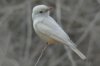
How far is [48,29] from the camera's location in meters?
1.79

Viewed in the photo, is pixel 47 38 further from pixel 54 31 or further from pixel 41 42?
pixel 41 42

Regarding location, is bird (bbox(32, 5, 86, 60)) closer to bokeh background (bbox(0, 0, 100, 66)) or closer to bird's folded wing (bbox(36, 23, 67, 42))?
bird's folded wing (bbox(36, 23, 67, 42))

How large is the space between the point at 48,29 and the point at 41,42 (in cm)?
316

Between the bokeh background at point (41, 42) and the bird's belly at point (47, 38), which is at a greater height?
the bird's belly at point (47, 38)

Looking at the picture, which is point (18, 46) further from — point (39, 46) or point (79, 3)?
point (79, 3)

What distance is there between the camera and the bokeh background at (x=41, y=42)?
4.59 meters

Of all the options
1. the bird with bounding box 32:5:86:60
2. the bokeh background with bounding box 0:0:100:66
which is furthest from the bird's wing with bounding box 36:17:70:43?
the bokeh background with bounding box 0:0:100:66

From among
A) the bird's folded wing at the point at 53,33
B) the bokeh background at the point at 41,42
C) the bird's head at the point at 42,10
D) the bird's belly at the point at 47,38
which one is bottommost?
the bokeh background at the point at 41,42

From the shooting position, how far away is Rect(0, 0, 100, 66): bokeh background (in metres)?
4.59

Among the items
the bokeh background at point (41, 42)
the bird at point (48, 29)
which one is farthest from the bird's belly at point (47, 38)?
the bokeh background at point (41, 42)

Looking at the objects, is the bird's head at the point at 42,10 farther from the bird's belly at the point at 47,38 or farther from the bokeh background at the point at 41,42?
the bokeh background at the point at 41,42

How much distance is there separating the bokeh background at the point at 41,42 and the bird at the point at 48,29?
2.57 m

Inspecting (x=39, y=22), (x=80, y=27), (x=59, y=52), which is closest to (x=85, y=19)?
(x=80, y=27)

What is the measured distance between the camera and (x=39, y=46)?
502 centimetres
